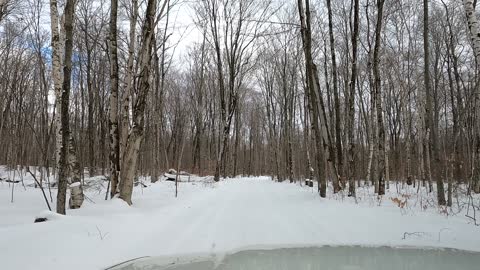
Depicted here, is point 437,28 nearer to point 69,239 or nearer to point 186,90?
point 69,239

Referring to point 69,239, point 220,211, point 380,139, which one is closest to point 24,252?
point 69,239

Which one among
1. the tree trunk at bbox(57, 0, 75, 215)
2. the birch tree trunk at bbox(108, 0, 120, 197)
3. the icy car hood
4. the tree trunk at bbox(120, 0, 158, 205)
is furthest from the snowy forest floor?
the birch tree trunk at bbox(108, 0, 120, 197)

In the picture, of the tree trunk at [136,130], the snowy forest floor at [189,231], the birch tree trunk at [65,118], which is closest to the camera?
the snowy forest floor at [189,231]

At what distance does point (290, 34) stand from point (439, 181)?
662 inches

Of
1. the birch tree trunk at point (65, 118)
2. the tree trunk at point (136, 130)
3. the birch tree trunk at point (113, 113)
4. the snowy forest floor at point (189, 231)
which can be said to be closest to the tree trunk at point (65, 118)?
the birch tree trunk at point (65, 118)

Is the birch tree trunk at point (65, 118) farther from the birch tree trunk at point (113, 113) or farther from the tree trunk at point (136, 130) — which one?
the birch tree trunk at point (113, 113)

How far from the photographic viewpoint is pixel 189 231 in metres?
5.64

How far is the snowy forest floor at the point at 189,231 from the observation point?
3.81 m

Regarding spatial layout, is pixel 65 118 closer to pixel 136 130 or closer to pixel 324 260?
pixel 136 130

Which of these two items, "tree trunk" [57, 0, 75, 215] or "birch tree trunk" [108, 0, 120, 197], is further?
"birch tree trunk" [108, 0, 120, 197]

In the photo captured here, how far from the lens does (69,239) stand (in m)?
4.13

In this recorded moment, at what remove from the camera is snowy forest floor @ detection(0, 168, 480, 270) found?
3.81 m

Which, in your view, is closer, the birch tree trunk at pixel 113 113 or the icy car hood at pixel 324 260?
the icy car hood at pixel 324 260

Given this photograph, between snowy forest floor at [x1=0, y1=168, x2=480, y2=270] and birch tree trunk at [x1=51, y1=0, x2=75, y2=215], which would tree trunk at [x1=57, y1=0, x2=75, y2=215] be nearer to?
birch tree trunk at [x1=51, y1=0, x2=75, y2=215]
